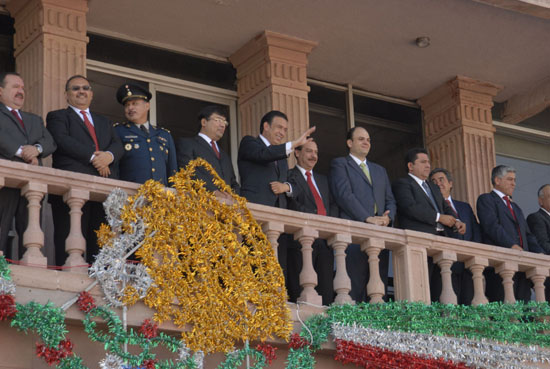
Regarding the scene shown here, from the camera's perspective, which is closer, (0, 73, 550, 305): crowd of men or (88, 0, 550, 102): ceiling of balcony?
(0, 73, 550, 305): crowd of men

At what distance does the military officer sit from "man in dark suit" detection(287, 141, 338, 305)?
1231 mm

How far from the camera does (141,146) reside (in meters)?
10.1

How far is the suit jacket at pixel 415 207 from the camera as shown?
11219 mm

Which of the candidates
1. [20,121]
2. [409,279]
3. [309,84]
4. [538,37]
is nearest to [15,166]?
[20,121]

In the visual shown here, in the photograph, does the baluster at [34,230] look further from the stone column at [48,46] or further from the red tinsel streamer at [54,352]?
the stone column at [48,46]

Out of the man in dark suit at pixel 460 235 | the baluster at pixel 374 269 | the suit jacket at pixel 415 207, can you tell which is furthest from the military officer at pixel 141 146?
the man in dark suit at pixel 460 235

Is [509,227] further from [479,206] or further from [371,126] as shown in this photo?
[371,126]

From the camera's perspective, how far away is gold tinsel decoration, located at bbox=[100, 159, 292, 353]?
9.12 meters

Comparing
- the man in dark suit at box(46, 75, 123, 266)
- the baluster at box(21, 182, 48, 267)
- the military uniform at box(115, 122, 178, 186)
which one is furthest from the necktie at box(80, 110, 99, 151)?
the baluster at box(21, 182, 48, 267)

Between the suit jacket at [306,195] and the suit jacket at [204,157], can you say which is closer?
the suit jacket at [204,157]

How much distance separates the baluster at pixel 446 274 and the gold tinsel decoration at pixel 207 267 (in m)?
1.69

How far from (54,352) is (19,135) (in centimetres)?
179

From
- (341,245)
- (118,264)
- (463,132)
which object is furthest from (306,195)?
(463,132)

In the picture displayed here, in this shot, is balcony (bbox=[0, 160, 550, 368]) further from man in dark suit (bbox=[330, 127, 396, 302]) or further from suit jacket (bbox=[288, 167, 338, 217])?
suit jacket (bbox=[288, 167, 338, 217])
